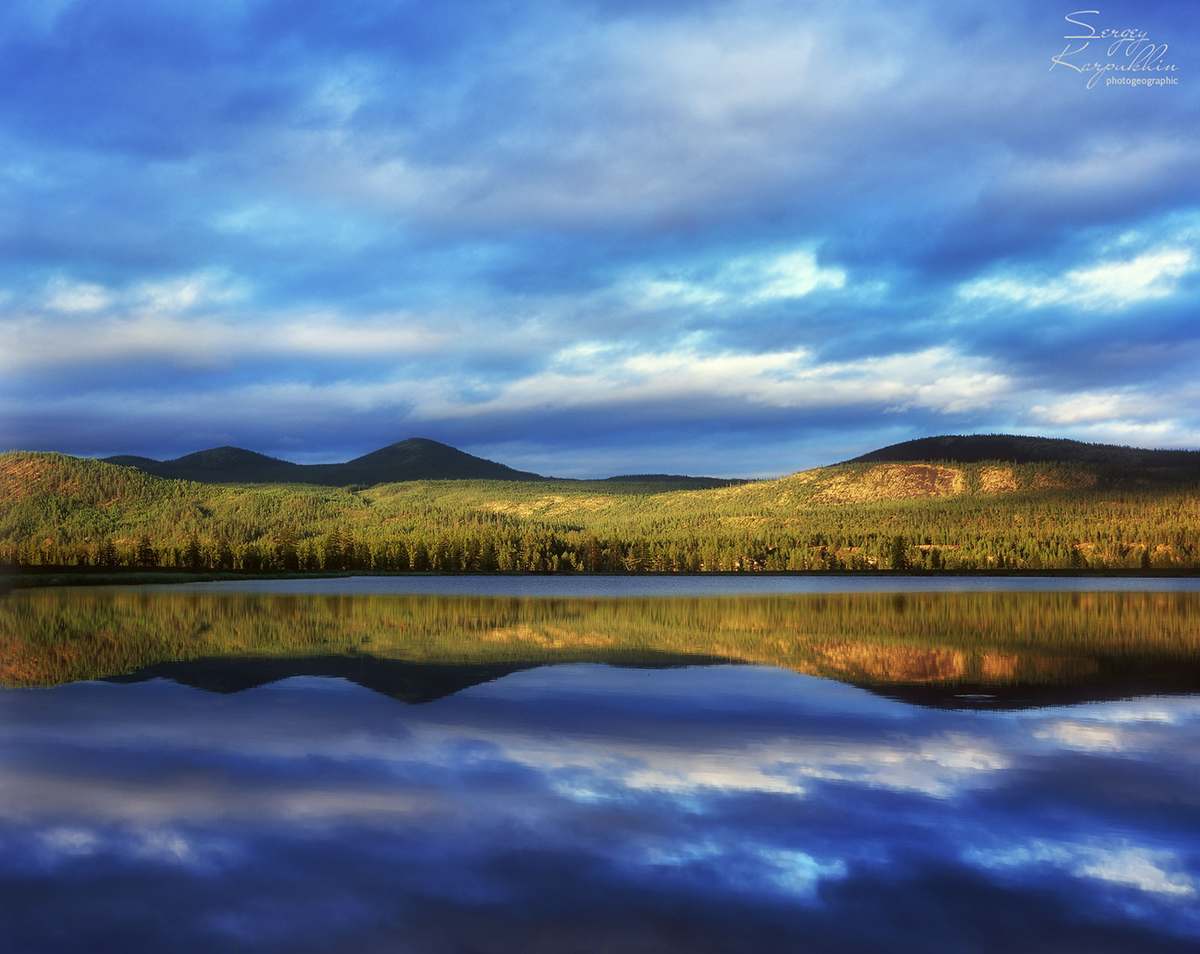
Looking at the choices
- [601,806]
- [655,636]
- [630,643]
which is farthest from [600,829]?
[655,636]

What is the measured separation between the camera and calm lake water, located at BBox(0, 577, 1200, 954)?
954cm

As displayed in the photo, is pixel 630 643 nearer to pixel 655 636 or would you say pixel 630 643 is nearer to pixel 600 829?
pixel 655 636

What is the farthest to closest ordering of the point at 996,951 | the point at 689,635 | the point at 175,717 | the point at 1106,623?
the point at 1106,623, the point at 689,635, the point at 175,717, the point at 996,951

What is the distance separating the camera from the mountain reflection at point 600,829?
31.0 feet

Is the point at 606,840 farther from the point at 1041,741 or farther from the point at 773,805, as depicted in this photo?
the point at 1041,741

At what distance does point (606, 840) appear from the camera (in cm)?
1209

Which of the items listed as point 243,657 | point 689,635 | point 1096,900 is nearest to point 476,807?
point 1096,900

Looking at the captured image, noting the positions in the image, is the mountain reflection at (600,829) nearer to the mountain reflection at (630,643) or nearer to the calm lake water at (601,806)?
the calm lake water at (601,806)

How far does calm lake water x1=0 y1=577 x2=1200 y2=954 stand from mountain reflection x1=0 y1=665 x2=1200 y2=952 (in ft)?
0.17

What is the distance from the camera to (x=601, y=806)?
1361cm

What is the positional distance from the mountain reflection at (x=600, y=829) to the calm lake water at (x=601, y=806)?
5 cm

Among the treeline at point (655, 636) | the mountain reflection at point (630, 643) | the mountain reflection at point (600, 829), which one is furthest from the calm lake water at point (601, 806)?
the treeline at point (655, 636)

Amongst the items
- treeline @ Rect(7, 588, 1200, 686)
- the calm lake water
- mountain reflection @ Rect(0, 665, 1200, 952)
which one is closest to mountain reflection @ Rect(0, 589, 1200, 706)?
treeline @ Rect(7, 588, 1200, 686)

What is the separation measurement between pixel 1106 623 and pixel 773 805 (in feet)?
130
